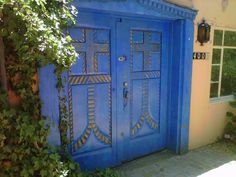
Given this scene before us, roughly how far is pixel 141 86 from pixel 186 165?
4.86ft

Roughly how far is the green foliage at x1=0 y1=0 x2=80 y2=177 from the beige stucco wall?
8.64ft

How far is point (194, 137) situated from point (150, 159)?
1040mm

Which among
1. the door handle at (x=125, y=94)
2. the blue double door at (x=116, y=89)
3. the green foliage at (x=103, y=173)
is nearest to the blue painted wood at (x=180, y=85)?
the blue double door at (x=116, y=89)

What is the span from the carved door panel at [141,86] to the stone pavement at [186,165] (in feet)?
0.67

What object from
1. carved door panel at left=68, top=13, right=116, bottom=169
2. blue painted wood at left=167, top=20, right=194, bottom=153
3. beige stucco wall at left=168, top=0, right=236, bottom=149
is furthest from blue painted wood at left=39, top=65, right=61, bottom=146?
beige stucco wall at left=168, top=0, right=236, bottom=149

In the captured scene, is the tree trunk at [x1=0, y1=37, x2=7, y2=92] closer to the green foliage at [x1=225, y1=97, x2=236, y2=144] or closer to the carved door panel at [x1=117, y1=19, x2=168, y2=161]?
the carved door panel at [x1=117, y1=19, x2=168, y2=161]

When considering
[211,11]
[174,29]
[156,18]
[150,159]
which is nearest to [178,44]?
[174,29]

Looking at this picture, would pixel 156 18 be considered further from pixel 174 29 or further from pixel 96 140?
pixel 96 140

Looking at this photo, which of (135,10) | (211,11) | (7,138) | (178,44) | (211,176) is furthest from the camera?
(211,11)

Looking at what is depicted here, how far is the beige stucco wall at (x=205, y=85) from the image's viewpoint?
4473 mm

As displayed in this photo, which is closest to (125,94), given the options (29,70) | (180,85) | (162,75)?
(162,75)

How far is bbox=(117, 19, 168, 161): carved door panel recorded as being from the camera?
12.6 feet

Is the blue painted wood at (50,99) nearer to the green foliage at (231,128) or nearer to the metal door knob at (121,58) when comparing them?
the metal door knob at (121,58)

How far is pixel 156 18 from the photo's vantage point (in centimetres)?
400
